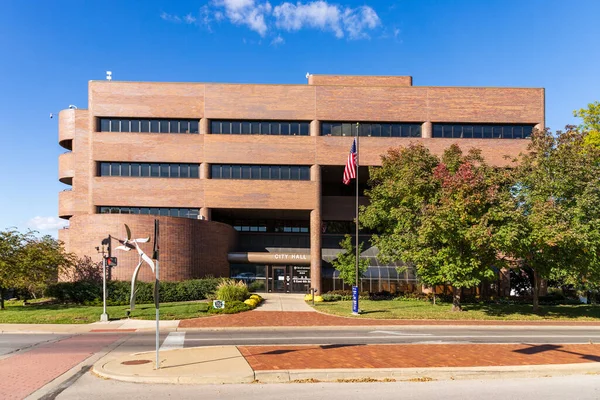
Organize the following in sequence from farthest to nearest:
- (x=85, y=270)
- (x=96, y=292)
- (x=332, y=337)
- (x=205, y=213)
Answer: (x=205, y=213) < (x=85, y=270) < (x=96, y=292) < (x=332, y=337)

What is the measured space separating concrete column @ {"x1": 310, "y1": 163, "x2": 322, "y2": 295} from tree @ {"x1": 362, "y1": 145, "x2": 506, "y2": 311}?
10262 mm

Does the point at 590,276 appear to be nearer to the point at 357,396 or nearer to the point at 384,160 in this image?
the point at 384,160

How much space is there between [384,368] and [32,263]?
25624 mm

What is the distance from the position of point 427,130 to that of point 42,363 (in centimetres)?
3579

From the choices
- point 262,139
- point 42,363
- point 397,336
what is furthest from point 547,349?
point 262,139

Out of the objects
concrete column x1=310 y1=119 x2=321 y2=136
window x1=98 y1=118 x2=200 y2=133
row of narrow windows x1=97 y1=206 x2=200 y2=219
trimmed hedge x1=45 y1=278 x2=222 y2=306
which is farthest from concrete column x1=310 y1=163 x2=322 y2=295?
trimmed hedge x1=45 y1=278 x2=222 y2=306

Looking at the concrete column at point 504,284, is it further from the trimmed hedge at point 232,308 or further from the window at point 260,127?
the trimmed hedge at point 232,308

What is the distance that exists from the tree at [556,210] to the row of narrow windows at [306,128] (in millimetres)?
11314

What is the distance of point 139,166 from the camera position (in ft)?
138

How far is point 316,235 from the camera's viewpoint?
42562 millimetres

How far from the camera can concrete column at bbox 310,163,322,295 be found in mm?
42438

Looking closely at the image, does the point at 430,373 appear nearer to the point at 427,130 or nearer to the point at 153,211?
the point at 427,130

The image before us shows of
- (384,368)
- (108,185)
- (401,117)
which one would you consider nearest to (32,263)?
(108,185)

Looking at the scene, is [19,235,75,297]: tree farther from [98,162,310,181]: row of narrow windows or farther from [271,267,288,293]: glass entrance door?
[271,267,288,293]: glass entrance door
